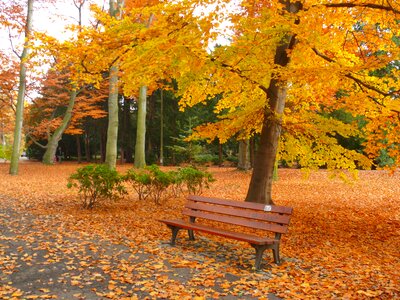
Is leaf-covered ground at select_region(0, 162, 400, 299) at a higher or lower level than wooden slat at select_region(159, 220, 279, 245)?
lower

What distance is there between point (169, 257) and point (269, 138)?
4.41 meters

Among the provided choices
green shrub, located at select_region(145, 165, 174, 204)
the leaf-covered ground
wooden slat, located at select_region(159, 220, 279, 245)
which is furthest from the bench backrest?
green shrub, located at select_region(145, 165, 174, 204)

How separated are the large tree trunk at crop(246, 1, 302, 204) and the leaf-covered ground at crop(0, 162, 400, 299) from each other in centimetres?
112

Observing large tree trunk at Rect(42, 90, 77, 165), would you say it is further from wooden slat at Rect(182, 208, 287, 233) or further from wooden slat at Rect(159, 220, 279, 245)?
wooden slat at Rect(159, 220, 279, 245)

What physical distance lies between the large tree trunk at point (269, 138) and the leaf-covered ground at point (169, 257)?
3.67 ft

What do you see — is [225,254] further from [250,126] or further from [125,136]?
→ [125,136]

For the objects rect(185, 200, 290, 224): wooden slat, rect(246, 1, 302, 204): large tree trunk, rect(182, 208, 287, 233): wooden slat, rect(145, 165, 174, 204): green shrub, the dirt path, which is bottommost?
the dirt path

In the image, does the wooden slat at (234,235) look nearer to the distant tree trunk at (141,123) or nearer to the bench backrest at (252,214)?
the bench backrest at (252,214)

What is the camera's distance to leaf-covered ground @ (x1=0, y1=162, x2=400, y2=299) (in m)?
4.09

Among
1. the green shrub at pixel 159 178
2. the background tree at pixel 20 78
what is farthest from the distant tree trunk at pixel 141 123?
the green shrub at pixel 159 178

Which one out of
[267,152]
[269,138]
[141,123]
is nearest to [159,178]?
[267,152]

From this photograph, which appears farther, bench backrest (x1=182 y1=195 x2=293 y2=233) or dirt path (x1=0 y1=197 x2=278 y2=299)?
bench backrest (x1=182 y1=195 x2=293 y2=233)

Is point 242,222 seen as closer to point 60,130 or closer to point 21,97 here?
point 21,97

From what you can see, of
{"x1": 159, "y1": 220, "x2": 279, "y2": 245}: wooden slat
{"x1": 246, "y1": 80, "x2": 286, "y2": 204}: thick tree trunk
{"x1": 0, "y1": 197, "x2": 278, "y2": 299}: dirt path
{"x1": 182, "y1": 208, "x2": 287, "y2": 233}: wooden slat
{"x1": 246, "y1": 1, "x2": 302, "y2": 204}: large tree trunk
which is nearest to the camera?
{"x1": 0, "y1": 197, "x2": 278, "y2": 299}: dirt path
